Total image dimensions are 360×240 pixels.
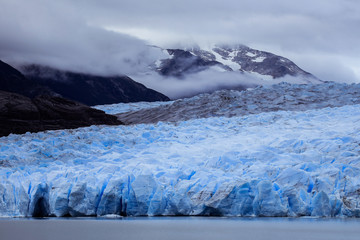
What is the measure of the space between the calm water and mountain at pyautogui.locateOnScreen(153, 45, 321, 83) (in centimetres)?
10747

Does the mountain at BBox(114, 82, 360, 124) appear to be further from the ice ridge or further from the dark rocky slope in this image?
the ice ridge

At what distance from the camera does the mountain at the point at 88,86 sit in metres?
82.8

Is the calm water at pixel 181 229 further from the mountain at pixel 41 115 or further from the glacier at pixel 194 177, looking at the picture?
the mountain at pixel 41 115

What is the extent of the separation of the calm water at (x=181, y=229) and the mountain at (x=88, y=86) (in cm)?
6751

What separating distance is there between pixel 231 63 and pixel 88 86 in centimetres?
7973

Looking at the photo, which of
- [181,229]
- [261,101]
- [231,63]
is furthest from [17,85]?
[231,63]

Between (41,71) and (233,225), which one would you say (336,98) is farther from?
(41,71)

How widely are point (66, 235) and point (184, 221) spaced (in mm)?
3794

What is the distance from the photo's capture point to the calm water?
1069 cm

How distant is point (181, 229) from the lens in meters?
12.1

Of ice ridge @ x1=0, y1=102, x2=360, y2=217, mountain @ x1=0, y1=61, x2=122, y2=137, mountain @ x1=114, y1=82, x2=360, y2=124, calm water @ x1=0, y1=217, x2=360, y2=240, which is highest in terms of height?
mountain @ x1=114, y1=82, x2=360, y2=124

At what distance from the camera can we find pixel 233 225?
495 inches

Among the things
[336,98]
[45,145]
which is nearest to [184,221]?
[45,145]

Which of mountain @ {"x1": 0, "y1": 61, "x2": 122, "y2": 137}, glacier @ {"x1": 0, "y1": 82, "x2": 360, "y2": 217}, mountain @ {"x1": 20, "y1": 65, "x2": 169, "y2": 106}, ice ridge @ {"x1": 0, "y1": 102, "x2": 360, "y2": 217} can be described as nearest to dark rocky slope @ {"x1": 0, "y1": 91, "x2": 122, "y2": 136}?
mountain @ {"x1": 0, "y1": 61, "x2": 122, "y2": 137}
